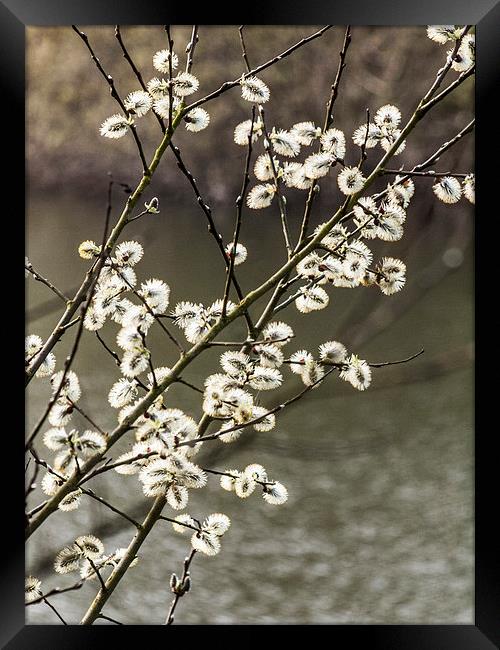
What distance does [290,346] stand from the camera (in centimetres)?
241

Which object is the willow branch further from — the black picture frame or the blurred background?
the blurred background

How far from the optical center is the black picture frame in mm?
1062

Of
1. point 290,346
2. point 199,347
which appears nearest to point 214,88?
point 290,346

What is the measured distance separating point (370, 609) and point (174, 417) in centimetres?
98

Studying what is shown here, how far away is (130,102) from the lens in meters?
0.89

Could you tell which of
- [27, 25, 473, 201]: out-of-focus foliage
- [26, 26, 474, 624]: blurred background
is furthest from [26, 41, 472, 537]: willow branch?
[27, 25, 473, 201]: out-of-focus foliage

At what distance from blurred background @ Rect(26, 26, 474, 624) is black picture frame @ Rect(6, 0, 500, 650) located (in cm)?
13

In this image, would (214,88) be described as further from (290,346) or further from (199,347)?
(199,347)
